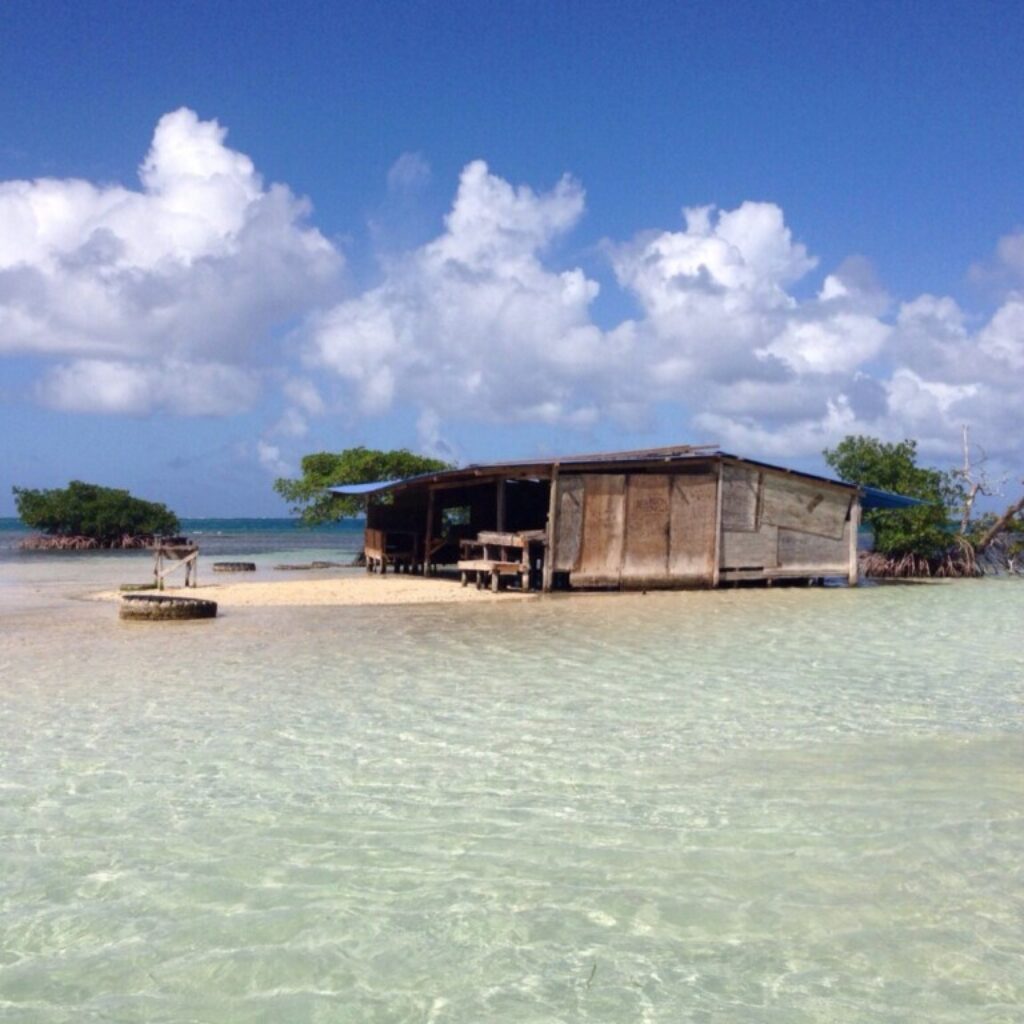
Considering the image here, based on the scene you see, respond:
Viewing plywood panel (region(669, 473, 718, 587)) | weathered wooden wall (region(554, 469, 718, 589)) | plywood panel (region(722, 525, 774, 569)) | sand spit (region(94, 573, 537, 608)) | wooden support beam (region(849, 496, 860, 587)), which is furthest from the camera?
wooden support beam (region(849, 496, 860, 587))

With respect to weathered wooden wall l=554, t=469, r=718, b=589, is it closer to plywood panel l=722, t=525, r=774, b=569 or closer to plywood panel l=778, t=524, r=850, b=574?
plywood panel l=722, t=525, r=774, b=569

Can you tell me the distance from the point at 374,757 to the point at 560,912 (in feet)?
8.87

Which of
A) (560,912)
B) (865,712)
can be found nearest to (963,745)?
(865,712)

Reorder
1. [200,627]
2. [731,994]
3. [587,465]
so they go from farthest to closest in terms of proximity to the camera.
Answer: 1. [587,465]
2. [200,627]
3. [731,994]

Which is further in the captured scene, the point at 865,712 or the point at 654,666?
the point at 654,666

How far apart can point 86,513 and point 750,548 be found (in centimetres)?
3426

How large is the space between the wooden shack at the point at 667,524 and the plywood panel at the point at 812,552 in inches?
0.9

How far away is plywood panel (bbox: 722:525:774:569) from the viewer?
20.8m

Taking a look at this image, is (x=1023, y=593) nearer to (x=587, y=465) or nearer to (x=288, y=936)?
(x=587, y=465)

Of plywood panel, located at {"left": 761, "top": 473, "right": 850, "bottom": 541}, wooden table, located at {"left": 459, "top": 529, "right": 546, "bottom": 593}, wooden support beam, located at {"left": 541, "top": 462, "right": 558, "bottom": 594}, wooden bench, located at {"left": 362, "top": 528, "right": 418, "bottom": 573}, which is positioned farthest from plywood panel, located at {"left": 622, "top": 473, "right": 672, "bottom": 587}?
wooden bench, located at {"left": 362, "top": 528, "right": 418, "bottom": 573}

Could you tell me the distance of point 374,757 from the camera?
6641 millimetres

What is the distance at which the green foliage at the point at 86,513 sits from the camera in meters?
45.4

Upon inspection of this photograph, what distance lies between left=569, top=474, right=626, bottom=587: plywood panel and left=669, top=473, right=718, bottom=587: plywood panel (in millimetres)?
1136

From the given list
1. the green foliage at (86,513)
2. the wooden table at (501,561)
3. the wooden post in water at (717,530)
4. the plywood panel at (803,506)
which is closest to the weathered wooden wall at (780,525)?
the plywood panel at (803,506)
